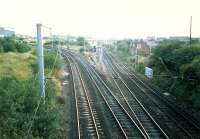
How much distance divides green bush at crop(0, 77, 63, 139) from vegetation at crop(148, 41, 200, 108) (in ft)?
28.9

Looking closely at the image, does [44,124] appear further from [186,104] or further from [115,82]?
[115,82]

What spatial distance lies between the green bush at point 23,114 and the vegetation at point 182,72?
8.80m

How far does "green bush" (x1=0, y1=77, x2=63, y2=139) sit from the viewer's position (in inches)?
549

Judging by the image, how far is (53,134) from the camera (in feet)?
51.5

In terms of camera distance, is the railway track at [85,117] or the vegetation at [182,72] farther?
the vegetation at [182,72]

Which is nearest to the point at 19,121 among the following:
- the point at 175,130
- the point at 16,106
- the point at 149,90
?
the point at 16,106

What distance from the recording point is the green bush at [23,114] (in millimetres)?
13953

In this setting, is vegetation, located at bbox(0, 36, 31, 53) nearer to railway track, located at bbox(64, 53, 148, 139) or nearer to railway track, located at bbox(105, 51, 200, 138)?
railway track, located at bbox(64, 53, 148, 139)

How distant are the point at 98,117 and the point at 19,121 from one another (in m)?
6.94

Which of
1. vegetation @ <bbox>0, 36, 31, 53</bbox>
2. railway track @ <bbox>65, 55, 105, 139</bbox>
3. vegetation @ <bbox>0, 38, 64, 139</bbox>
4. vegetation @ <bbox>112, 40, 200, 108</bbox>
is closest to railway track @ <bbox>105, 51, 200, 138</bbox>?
vegetation @ <bbox>112, 40, 200, 108</bbox>

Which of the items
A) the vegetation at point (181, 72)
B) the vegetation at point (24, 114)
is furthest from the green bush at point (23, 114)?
the vegetation at point (181, 72)

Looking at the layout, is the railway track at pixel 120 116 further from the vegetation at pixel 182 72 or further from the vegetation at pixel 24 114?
the vegetation at pixel 182 72

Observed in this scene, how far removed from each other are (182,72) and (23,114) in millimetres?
17072

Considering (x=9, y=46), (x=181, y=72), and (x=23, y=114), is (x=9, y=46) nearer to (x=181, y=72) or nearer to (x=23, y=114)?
(x=181, y=72)
